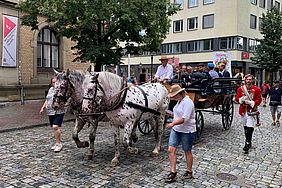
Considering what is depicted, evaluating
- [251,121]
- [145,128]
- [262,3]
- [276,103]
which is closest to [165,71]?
[145,128]

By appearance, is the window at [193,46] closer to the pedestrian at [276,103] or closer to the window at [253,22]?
the window at [253,22]

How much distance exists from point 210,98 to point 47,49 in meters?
13.0

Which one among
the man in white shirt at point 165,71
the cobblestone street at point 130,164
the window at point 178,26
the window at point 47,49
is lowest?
the cobblestone street at point 130,164

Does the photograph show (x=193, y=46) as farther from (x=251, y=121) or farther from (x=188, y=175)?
(x=188, y=175)

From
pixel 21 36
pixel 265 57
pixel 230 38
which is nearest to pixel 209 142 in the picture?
pixel 21 36

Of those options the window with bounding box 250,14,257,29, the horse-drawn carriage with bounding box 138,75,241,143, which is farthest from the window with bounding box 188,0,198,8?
the horse-drawn carriage with bounding box 138,75,241,143

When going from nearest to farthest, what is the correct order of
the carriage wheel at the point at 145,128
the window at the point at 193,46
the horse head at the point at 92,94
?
1. the horse head at the point at 92,94
2. the carriage wheel at the point at 145,128
3. the window at the point at 193,46

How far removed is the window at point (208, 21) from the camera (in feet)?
125

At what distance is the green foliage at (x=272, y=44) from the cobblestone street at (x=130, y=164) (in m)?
21.9

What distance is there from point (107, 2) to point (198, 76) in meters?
4.56

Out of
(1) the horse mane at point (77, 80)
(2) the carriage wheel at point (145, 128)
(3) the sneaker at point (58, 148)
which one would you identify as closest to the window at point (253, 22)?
(2) the carriage wheel at point (145, 128)

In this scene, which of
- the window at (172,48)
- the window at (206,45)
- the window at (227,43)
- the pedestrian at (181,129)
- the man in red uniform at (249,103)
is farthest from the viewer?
the window at (172,48)

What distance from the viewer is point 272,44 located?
28828mm

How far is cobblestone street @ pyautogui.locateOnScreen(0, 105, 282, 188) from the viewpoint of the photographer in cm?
516
